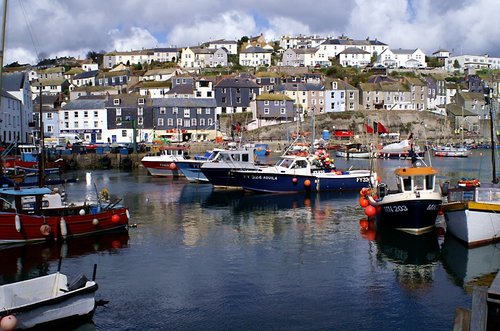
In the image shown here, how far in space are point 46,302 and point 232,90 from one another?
310ft

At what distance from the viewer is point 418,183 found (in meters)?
28.0

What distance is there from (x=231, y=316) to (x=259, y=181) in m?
26.7

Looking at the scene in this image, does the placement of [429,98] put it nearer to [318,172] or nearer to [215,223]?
[318,172]

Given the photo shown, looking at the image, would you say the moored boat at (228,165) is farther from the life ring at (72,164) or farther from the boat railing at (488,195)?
the life ring at (72,164)

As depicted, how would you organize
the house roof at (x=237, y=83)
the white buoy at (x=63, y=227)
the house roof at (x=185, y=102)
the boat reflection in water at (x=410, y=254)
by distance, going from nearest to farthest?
the boat reflection in water at (x=410, y=254) → the white buoy at (x=63, y=227) → the house roof at (x=185, y=102) → the house roof at (x=237, y=83)

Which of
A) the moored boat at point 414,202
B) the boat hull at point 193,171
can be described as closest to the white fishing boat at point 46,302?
the moored boat at point 414,202

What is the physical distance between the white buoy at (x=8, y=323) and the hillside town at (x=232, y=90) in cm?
4431

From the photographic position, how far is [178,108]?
312ft

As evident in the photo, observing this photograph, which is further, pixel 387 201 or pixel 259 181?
pixel 259 181

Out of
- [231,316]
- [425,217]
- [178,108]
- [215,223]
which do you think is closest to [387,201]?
[425,217]

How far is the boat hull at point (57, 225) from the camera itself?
2478 centimetres

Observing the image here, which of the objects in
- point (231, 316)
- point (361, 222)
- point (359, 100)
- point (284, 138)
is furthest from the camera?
point (359, 100)

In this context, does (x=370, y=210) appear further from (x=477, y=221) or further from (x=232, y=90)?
(x=232, y=90)

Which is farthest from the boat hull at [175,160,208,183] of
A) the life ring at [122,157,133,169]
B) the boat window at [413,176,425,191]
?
the boat window at [413,176,425,191]
